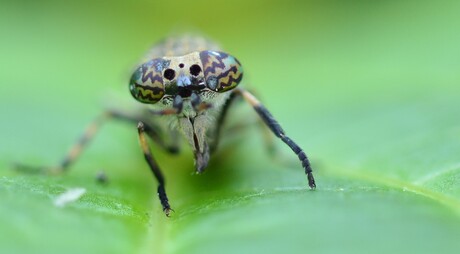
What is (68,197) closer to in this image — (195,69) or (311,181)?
(195,69)

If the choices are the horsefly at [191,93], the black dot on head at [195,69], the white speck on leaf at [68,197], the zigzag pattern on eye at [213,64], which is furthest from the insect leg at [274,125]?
the white speck on leaf at [68,197]

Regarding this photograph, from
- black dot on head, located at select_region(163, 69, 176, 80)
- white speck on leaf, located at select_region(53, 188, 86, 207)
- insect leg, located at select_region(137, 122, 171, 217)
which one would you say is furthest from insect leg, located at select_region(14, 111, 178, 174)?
white speck on leaf, located at select_region(53, 188, 86, 207)

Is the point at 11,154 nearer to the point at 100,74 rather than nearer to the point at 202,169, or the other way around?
the point at 202,169

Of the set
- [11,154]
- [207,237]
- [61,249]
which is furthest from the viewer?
[11,154]

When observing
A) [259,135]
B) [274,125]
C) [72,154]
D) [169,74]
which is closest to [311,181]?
[274,125]

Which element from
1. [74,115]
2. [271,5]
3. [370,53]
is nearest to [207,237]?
[74,115]

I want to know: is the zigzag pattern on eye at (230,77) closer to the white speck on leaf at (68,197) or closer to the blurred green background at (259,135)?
the blurred green background at (259,135)

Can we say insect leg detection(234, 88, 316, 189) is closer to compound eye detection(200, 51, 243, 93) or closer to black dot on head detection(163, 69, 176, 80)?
compound eye detection(200, 51, 243, 93)
